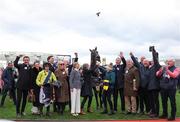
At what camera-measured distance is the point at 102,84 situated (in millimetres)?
16969

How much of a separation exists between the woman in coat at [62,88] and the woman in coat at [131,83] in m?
2.06

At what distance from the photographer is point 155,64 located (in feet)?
52.9

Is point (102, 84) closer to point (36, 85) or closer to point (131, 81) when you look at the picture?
point (131, 81)

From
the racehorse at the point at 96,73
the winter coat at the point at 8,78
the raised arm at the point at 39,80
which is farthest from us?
the winter coat at the point at 8,78

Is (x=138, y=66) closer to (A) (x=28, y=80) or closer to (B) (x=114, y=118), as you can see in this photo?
(B) (x=114, y=118)

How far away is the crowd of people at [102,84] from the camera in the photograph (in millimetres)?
15578

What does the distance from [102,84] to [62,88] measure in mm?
1600

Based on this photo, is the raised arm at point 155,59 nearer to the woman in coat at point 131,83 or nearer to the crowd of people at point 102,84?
the crowd of people at point 102,84

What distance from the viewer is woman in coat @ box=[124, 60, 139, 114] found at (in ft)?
53.6

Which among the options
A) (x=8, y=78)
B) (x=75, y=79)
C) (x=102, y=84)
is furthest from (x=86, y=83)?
(x=8, y=78)

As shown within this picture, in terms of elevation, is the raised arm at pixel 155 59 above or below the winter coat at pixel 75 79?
above

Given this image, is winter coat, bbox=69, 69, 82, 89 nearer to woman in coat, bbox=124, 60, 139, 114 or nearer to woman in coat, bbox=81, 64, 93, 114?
woman in coat, bbox=81, 64, 93, 114

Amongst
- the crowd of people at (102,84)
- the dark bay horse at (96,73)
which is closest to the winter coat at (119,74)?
the crowd of people at (102,84)

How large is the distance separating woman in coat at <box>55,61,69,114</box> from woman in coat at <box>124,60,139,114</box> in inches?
81.0
